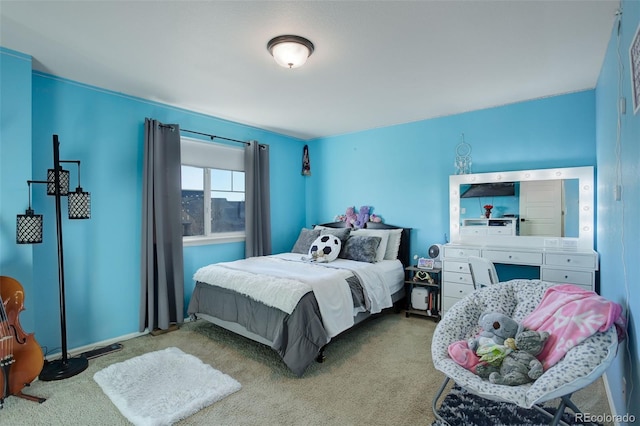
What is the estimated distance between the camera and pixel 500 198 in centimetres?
358

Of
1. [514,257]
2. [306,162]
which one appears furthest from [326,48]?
[306,162]

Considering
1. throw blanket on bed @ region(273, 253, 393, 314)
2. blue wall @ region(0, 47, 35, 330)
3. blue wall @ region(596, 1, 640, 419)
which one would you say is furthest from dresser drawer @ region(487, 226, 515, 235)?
blue wall @ region(0, 47, 35, 330)

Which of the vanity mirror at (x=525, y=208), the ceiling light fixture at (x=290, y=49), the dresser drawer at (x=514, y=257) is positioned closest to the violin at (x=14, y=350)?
the ceiling light fixture at (x=290, y=49)

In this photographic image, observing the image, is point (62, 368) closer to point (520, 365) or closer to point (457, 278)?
point (520, 365)

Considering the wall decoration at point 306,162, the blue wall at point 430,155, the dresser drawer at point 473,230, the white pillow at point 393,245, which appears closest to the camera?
the blue wall at point 430,155

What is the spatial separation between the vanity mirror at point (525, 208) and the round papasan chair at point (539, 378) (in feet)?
4.72

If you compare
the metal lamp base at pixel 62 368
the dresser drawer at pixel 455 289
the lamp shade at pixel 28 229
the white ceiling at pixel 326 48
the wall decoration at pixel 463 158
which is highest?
the white ceiling at pixel 326 48

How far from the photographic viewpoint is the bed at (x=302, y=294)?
8.28 ft

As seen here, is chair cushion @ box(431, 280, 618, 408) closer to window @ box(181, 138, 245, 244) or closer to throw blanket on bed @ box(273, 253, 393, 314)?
throw blanket on bed @ box(273, 253, 393, 314)

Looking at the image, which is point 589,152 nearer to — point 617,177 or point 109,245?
point 617,177

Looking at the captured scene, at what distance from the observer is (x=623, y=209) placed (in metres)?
1.75

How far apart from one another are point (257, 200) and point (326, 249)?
1.25 metres

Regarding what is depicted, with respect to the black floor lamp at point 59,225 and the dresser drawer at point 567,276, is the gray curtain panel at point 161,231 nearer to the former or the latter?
the black floor lamp at point 59,225

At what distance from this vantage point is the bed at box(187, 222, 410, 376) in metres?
2.52
